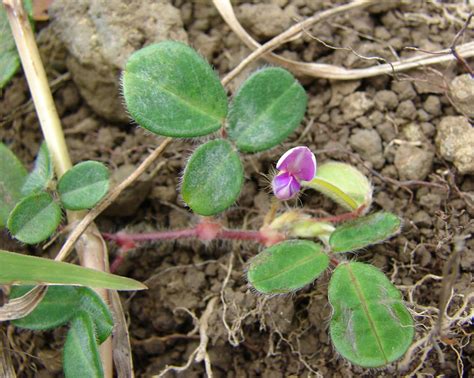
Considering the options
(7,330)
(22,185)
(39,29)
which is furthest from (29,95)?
(7,330)

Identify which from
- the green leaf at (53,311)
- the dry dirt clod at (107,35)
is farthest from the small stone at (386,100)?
the green leaf at (53,311)

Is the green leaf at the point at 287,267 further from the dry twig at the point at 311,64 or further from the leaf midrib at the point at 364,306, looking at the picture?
the dry twig at the point at 311,64

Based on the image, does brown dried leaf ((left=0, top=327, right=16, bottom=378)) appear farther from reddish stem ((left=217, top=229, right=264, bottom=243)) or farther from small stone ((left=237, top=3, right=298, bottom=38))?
small stone ((left=237, top=3, right=298, bottom=38))

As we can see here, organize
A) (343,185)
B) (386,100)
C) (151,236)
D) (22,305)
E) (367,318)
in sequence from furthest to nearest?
(386,100) < (151,236) < (343,185) < (22,305) < (367,318)

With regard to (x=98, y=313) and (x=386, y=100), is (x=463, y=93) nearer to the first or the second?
(x=386, y=100)

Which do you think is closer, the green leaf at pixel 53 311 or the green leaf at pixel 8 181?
the green leaf at pixel 53 311

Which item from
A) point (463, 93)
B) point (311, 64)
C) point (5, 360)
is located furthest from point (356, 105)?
point (5, 360)

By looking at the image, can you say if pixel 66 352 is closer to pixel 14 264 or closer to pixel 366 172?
pixel 14 264
